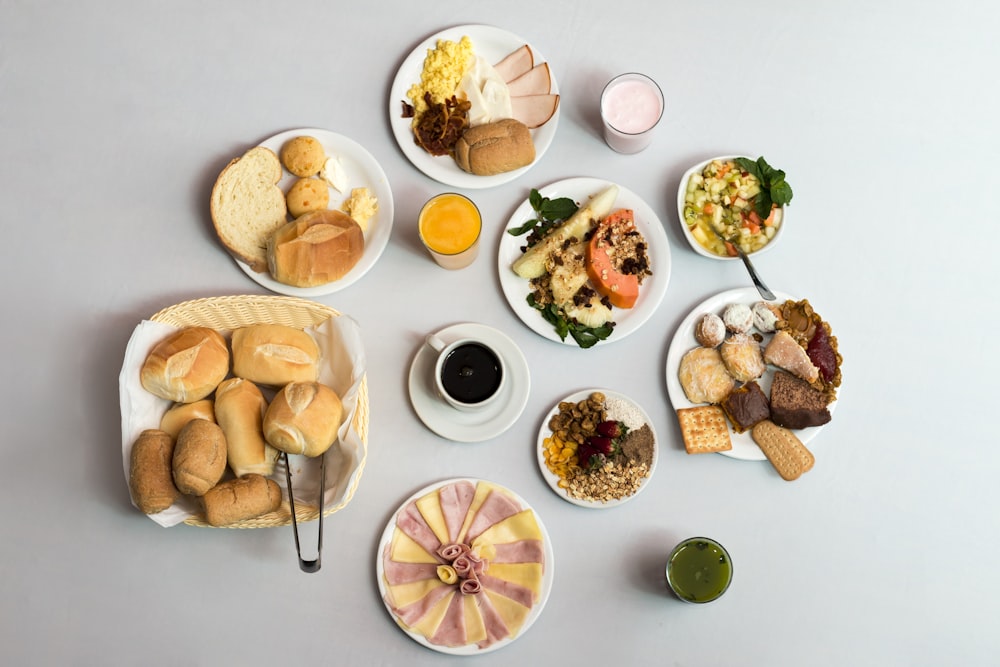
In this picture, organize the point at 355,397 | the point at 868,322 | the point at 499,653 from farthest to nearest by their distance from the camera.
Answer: the point at 868,322 → the point at 499,653 → the point at 355,397

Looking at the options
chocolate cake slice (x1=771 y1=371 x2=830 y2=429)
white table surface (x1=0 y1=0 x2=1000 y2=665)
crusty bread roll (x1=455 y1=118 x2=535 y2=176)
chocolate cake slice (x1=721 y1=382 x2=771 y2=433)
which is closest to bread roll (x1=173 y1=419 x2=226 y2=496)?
white table surface (x1=0 y1=0 x2=1000 y2=665)

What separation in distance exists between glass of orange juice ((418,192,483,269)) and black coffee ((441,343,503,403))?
0.22m

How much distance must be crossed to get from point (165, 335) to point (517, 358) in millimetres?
776

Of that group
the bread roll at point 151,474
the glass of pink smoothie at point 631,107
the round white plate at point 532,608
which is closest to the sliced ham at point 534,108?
the glass of pink smoothie at point 631,107

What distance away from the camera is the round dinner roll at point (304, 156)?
177 cm

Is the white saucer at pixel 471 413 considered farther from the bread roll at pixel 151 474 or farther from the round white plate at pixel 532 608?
the bread roll at pixel 151 474

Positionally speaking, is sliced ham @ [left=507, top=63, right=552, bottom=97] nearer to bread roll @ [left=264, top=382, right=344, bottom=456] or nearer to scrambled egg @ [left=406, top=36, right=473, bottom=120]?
scrambled egg @ [left=406, top=36, right=473, bottom=120]

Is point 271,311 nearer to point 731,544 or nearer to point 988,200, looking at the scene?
point 731,544

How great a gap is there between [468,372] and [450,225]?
0.34 metres

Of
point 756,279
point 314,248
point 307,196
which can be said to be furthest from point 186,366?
point 756,279

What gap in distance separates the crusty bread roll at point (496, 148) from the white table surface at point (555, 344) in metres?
0.09

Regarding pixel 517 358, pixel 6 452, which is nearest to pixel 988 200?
pixel 517 358

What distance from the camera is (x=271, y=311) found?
167cm

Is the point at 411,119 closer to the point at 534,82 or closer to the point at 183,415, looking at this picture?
the point at 534,82
